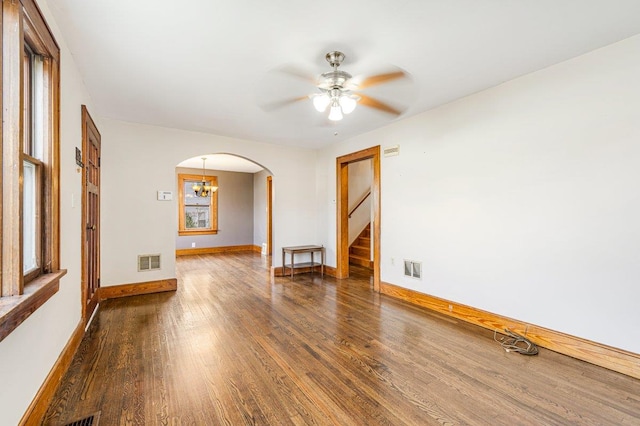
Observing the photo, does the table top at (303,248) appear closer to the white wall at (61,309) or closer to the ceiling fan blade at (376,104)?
the ceiling fan blade at (376,104)

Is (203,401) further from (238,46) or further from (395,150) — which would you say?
(395,150)

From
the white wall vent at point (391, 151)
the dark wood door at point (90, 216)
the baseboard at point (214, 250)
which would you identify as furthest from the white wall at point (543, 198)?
the baseboard at point (214, 250)

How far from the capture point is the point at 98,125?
3.96m

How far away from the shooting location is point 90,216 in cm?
332

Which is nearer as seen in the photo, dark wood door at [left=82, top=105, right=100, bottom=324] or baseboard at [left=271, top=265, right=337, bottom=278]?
dark wood door at [left=82, top=105, right=100, bottom=324]

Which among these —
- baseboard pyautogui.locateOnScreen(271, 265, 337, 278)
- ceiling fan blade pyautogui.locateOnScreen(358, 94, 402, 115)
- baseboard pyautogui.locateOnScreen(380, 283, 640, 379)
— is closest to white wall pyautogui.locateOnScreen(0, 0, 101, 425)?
ceiling fan blade pyautogui.locateOnScreen(358, 94, 402, 115)

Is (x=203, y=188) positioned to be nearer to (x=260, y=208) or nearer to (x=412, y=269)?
(x=260, y=208)

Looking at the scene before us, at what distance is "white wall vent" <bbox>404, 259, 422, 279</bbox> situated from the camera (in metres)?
3.89

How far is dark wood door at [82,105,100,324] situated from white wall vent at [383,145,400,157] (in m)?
3.70

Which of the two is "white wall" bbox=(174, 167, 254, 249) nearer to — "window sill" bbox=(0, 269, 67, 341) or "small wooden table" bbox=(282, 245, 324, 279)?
"small wooden table" bbox=(282, 245, 324, 279)

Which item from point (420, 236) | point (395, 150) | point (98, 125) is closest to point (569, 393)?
point (420, 236)

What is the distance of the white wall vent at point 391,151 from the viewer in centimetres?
423

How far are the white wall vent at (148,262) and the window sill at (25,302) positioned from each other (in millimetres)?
2632

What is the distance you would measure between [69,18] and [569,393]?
170 inches
